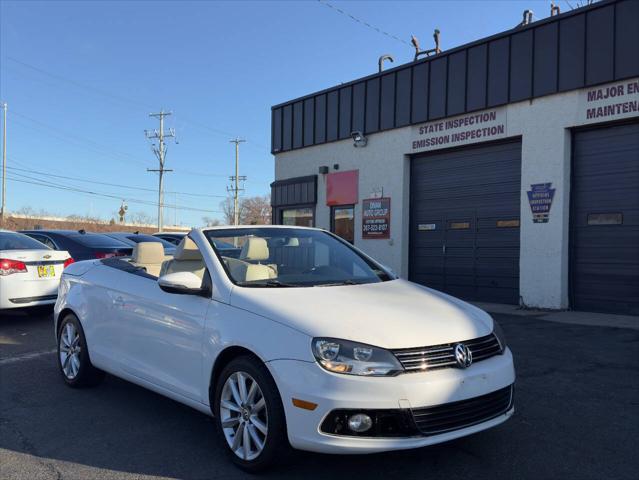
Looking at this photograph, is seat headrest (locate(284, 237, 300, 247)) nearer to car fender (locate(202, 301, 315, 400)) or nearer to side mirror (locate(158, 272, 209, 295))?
side mirror (locate(158, 272, 209, 295))

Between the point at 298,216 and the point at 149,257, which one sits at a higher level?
the point at 298,216

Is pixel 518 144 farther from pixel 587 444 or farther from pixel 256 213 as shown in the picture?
pixel 256 213

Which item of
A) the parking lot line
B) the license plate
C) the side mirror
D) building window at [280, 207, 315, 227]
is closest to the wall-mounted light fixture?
building window at [280, 207, 315, 227]

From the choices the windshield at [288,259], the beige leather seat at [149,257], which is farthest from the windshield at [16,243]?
the windshield at [288,259]

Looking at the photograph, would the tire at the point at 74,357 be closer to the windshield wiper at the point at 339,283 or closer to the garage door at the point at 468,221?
the windshield wiper at the point at 339,283

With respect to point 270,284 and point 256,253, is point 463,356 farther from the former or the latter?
point 256,253

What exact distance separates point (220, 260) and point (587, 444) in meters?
2.90

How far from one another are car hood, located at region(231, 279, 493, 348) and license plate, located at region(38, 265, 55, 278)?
633 cm

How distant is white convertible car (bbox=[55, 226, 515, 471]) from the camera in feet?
10.3

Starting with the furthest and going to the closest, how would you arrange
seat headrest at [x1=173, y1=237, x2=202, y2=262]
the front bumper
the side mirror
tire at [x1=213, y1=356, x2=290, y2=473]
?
seat headrest at [x1=173, y1=237, x2=202, y2=262], the side mirror, tire at [x1=213, y1=356, x2=290, y2=473], the front bumper

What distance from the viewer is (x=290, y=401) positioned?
3.19 metres

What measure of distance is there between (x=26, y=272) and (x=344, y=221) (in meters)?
9.09

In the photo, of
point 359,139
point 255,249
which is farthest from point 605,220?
point 255,249

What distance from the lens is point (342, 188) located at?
52.4ft
